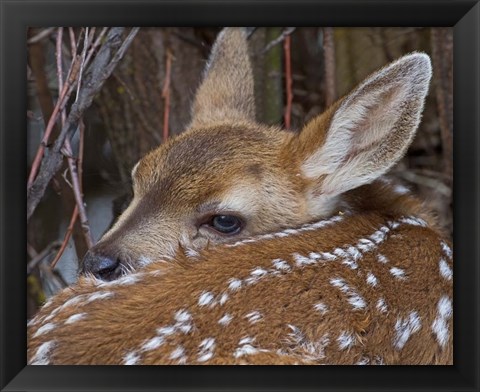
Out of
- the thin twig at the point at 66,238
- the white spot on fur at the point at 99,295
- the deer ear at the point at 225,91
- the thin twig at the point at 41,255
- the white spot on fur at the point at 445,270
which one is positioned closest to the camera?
the white spot on fur at the point at 99,295

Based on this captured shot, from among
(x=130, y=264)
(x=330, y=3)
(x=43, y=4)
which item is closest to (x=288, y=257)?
(x=130, y=264)

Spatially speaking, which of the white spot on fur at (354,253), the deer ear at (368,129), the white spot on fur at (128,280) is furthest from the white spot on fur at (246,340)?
the deer ear at (368,129)

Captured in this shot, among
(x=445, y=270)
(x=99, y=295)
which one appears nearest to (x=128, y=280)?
(x=99, y=295)

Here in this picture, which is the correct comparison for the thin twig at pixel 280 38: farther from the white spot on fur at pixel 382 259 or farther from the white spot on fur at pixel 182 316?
the white spot on fur at pixel 182 316

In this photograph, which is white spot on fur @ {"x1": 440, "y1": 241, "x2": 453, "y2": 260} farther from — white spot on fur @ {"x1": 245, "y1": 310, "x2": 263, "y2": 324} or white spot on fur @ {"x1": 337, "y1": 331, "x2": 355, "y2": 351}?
white spot on fur @ {"x1": 245, "y1": 310, "x2": 263, "y2": 324}

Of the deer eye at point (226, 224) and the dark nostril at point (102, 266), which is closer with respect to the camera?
the dark nostril at point (102, 266)

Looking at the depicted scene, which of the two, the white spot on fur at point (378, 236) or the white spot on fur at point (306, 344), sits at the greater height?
the white spot on fur at point (378, 236)

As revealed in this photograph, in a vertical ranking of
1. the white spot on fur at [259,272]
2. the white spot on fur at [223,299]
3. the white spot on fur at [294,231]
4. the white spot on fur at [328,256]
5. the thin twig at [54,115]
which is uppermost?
the thin twig at [54,115]

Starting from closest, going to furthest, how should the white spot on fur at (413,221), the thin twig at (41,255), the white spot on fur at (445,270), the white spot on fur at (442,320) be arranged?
the white spot on fur at (442,320) < the white spot on fur at (445,270) < the white spot on fur at (413,221) < the thin twig at (41,255)
